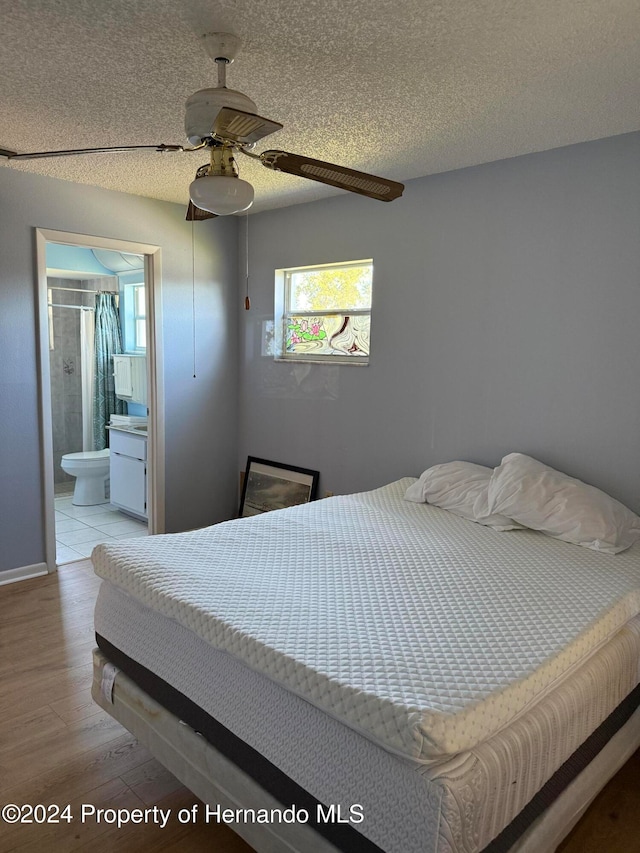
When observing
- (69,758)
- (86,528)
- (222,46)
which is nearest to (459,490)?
(69,758)

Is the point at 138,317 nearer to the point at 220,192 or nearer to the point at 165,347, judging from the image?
the point at 165,347

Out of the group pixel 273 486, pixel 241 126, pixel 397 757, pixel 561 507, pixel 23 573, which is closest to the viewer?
pixel 397 757

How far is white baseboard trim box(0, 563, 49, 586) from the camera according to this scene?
348 centimetres

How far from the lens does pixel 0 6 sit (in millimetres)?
1626

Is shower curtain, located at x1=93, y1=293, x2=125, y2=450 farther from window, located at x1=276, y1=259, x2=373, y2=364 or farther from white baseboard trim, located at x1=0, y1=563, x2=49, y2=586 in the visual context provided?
white baseboard trim, located at x1=0, y1=563, x2=49, y2=586

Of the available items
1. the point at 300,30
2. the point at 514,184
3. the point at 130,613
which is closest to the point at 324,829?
the point at 130,613

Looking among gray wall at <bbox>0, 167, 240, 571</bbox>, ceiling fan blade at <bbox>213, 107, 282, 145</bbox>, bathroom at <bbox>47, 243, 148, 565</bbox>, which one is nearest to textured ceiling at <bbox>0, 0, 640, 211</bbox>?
ceiling fan blade at <bbox>213, 107, 282, 145</bbox>

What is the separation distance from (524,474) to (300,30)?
2002mm

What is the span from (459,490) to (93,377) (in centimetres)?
401

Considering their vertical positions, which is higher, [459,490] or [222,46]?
[222,46]

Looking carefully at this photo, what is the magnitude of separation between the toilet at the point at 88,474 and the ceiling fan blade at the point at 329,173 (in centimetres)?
394

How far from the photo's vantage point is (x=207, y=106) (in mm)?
1800

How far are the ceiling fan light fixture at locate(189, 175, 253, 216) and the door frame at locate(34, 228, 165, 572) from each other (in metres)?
1.98

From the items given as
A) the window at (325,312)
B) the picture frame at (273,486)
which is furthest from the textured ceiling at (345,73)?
the picture frame at (273,486)
